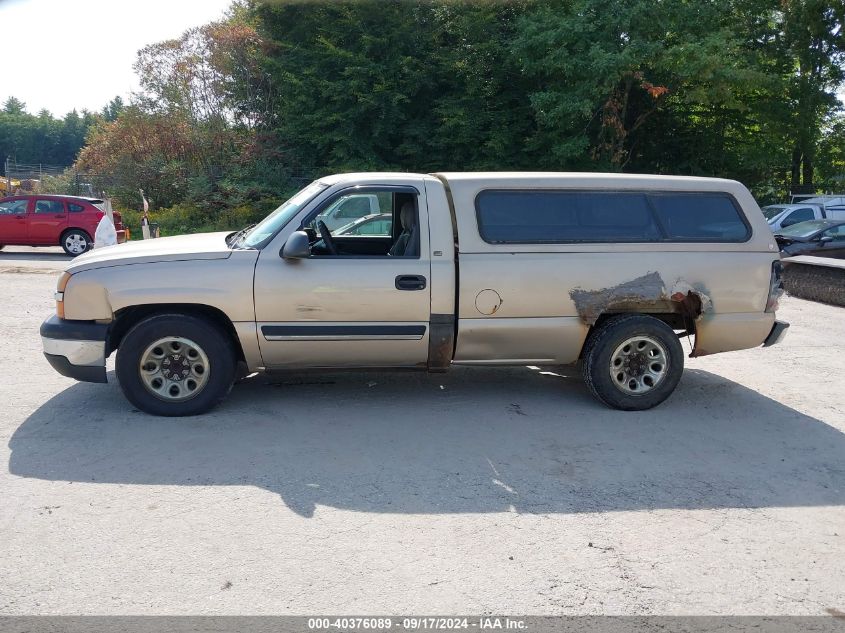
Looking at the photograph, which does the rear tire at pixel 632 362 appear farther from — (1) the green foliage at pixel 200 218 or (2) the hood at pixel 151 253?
(1) the green foliage at pixel 200 218

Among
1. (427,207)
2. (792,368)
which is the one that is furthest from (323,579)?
(792,368)

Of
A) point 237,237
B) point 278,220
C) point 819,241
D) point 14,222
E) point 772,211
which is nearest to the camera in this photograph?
point 278,220

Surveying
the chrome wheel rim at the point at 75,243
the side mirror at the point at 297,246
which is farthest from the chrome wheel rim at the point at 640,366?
the chrome wheel rim at the point at 75,243

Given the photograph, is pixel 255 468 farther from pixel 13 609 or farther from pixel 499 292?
pixel 499 292

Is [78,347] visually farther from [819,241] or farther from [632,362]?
[819,241]

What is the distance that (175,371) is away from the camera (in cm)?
570

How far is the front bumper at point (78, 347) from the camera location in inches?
219

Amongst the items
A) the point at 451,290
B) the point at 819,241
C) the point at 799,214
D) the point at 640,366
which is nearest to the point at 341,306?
the point at 451,290

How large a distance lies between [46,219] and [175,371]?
14.5m

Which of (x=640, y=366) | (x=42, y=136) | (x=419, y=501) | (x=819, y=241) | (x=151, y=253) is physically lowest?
(x=419, y=501)

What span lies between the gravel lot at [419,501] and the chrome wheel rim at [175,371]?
25cm

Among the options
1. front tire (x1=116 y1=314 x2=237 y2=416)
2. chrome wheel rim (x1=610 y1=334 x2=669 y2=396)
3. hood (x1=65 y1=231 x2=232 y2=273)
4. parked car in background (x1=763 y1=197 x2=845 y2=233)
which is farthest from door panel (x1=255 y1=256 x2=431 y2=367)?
parked car in background (x1=763 y1=197 x2=845 y2=233)

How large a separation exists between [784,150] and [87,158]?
83.7ft

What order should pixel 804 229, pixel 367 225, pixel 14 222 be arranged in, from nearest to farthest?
pixel 367 225 < pixel 804 229 < pixel 14 222
